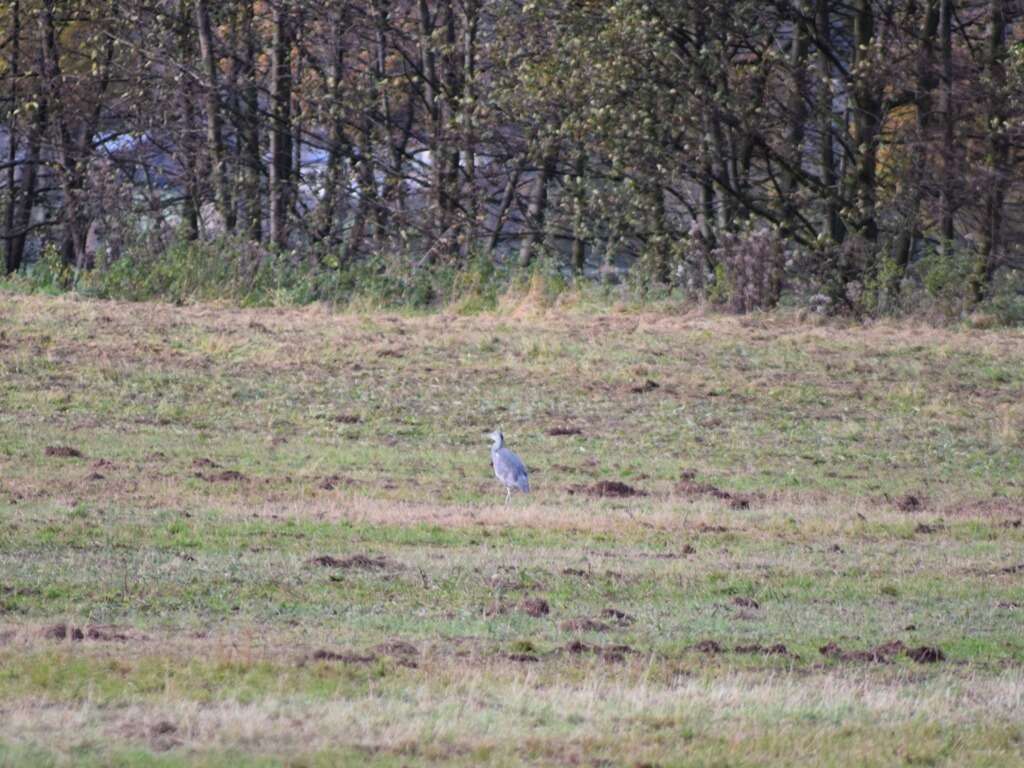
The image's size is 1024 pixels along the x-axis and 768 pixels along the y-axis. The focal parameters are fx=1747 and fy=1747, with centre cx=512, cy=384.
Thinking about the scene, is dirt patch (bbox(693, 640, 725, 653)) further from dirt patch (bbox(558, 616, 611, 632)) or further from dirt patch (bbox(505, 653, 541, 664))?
dirt patch (bbox(505, 653, 541, 664))

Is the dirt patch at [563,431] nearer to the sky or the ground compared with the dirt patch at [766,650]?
nearer to the sky

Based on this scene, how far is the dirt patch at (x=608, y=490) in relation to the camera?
14.4 m

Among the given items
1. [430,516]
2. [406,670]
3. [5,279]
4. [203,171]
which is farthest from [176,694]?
[203,171]

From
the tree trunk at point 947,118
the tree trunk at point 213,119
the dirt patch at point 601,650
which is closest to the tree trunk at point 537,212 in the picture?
the tree trunk at point 213,119

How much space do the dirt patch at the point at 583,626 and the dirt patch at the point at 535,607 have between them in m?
0.28

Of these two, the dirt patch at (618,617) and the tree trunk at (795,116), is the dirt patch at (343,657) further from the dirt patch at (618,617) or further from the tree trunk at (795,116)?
the tree trunk at (795,116)

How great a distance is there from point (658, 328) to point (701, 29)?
5.95 meters

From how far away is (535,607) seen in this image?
9.63 metres

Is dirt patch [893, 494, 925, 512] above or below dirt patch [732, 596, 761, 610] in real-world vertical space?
above

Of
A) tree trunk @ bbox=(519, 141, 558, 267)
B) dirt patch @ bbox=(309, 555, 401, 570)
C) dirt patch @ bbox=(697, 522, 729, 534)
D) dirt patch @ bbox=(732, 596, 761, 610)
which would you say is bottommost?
dirt patch @ bbox=(732, 596, 761, 610)

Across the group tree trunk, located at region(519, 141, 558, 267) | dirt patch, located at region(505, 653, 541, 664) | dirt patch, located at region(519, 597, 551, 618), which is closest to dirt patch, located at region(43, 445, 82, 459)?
dirt patch, located at region(519, 597, 551, 618)

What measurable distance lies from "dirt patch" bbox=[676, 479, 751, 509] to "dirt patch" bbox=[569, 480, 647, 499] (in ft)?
1.21

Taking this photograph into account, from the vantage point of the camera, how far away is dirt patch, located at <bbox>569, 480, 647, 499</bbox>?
47.1ft

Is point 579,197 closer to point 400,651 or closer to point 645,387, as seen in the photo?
point 645,387
